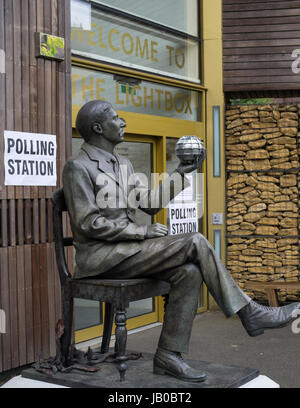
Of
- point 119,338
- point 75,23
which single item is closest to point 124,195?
point 119,338

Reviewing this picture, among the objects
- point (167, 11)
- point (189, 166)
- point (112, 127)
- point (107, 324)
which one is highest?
point (167, 11)

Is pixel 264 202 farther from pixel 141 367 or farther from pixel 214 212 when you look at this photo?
pixel 141 367

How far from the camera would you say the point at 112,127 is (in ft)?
11.7

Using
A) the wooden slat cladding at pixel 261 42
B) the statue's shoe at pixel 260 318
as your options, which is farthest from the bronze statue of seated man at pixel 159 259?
the wooden slat cladding at pixel 261 42

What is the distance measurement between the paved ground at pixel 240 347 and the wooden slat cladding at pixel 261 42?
113 inches

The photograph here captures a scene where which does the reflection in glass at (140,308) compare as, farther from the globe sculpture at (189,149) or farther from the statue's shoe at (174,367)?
the globe sculpture at (189,149)

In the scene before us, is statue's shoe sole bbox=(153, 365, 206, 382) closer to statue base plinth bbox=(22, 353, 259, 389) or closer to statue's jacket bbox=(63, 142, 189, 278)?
statue base plinth bbox=(22, 353, 259, 389)

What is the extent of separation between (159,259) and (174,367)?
594 mm

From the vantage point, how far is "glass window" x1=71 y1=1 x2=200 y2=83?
5.86 metres

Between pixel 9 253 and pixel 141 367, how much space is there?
1432mm

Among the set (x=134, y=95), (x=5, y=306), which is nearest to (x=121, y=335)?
(x=5, y=306)

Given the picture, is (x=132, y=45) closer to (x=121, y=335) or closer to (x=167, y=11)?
(x=167, y=11)

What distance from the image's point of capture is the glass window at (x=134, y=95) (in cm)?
583

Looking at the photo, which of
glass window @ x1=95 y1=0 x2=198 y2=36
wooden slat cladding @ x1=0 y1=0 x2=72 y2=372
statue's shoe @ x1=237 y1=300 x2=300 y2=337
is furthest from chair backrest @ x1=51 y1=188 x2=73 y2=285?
glass window @ x1=95 y1=0 x2=198 y2=36
